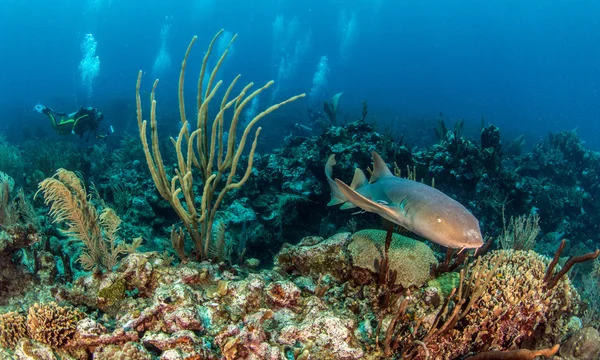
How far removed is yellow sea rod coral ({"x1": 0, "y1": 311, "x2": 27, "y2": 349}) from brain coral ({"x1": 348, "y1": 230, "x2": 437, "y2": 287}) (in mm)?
2642

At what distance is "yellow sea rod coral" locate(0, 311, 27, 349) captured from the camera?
2322mm

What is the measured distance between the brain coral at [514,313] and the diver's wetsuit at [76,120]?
1006 cm

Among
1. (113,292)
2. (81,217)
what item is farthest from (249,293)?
(81,217)

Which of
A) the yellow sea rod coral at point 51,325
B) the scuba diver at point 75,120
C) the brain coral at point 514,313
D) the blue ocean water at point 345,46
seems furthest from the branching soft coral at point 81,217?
the blue ocean water at point 345,46

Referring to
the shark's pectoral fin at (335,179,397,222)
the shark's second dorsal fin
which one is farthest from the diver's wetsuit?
the shark's pectoral fin at (335,179,397,222)

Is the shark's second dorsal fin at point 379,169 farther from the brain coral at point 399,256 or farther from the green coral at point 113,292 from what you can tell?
the green coral at point 113,292

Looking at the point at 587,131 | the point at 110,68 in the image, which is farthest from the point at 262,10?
the point at 587,131

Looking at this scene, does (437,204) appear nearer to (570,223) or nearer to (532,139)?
(570,223)

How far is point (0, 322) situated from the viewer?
2355 mm

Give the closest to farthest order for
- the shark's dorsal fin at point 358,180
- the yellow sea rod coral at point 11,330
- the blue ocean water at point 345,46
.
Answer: the yellow sea rod coral at point 11,330 < the shark's dorsal fin at point 358,180 < the blue ocean water at point 345,46

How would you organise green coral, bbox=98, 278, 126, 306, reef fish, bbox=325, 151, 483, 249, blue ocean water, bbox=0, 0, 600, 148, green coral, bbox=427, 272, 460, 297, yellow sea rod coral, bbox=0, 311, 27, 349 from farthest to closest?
blue ocean water, bbox=0, 0, 600, 148
green coral, bbox=427, 272, 460, 297
green coral, bbox=98, 278, 126, 306
yellow sea rod coral, bbox=0, 311, 27, 349
reef fish, bbox=325, 151, 483, 249

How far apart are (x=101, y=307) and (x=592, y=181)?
16179mm

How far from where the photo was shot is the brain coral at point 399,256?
3.04m

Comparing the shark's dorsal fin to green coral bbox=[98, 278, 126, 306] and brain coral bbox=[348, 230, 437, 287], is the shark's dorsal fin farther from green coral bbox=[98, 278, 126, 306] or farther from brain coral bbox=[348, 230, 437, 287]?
green coral bbox=[98, 278, 126, 306]
